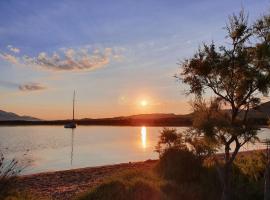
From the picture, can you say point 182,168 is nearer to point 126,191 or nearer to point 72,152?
point 126,191

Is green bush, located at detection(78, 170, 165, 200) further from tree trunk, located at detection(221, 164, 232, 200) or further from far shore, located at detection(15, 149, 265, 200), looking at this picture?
far shore, located at detection(15, 149, 265, 200)

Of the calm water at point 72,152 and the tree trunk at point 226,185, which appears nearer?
the tree trunk at point 226,185

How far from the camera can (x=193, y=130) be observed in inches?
602

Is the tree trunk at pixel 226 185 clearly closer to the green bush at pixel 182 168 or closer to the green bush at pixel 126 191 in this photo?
the green bush at pixel 126 191

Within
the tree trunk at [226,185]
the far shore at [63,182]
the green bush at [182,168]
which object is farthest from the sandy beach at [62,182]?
the tree trunk at [226,185]

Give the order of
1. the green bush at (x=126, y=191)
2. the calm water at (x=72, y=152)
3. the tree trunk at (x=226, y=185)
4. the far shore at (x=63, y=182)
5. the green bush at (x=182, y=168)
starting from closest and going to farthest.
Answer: the green bush at (x=126, y=191)
the tree trunk at (x=226, y=185)
the green bush at (x=182, y=168)
the far shore at (x=63, y=182)
the calm water at (x=72, y=152)

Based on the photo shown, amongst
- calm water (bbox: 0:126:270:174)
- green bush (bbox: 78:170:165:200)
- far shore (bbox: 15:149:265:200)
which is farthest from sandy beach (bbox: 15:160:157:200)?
green bush (bbox: 78:170:165:200)

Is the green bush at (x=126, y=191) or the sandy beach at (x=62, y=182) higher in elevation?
the green bush at (x=126, y=191)

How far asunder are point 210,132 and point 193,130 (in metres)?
0.93

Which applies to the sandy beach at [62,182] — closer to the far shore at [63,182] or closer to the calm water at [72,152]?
the far shore at [63,182]

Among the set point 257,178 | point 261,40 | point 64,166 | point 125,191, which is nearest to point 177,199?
point 125,191

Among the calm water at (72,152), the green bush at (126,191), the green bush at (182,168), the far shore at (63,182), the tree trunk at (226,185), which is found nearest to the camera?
the green bush at (126,191)

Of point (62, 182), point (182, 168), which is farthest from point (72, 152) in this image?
point (182, 168)

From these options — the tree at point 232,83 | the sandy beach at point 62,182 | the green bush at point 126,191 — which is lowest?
the sandy beach at point 62,182
